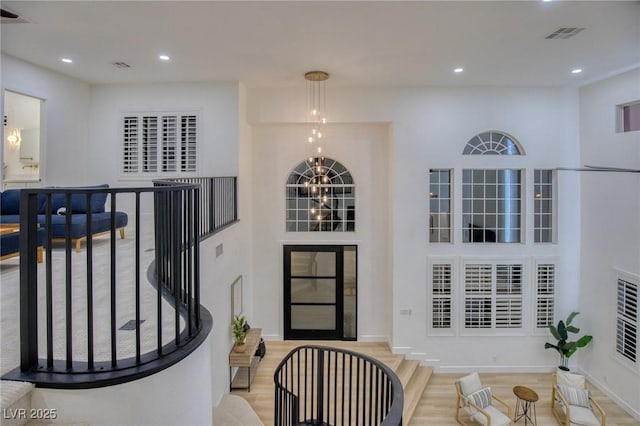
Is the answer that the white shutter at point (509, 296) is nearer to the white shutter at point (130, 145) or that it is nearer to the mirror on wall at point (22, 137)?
the white shutter at point (130, 145)

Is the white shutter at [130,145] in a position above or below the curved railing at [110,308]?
above

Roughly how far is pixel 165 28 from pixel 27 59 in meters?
3.10

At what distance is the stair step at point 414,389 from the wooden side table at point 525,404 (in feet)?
5.60

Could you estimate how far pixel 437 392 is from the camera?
24.8ft

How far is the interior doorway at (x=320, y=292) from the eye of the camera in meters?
8.84

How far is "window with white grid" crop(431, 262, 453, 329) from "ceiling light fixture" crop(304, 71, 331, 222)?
9.46 feet

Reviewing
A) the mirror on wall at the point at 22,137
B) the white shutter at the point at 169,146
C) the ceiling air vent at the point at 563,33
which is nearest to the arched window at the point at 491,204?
the ceiling air vent at the point at 563,33

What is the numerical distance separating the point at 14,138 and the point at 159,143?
2.47 m

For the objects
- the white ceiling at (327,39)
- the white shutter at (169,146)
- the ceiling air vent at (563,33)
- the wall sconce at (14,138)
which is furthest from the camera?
the white shutter at (169,146)

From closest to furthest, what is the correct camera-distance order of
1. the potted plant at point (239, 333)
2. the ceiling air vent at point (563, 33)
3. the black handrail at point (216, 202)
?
1. the ceiling air vent at point (563, 33)
2. the black handrail at point (216, 202)
3. the potted plant at point (239, 333)

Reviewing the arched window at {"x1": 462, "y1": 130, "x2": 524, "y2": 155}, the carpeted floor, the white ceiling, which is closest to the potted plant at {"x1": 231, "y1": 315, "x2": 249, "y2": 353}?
the carpeted floor

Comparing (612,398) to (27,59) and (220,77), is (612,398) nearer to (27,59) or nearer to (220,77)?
(220,77)

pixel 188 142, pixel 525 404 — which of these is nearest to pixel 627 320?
pixel 525 404

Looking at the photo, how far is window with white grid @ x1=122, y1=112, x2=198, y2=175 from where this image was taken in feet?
25.0
